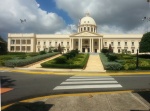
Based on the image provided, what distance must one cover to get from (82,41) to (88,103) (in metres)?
99.6

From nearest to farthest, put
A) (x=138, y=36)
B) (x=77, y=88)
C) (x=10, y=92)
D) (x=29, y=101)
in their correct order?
(x=29, y=101) → (x=10, y=92) → (x=77, y=88) → (x=138, y=36)

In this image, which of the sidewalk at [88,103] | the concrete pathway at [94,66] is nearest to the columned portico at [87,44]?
the concrete pathway at [94,66]

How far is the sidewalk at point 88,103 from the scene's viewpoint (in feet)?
32.7

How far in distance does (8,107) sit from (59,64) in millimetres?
21585

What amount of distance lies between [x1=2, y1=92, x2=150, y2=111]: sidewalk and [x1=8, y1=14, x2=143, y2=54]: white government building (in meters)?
94.9

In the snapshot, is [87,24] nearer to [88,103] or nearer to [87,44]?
[87,44]

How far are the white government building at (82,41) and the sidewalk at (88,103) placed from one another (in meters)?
94.9

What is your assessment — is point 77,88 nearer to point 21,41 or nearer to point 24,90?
point 24,90

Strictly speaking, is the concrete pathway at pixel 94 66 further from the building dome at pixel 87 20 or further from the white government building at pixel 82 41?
the building dome at pixel 87 20

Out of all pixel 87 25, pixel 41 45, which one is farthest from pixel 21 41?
pixel 87 25

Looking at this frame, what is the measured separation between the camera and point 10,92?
1369 cm

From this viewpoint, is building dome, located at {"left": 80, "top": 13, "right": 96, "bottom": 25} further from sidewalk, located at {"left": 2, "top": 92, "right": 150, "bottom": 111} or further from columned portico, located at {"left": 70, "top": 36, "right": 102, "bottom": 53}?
sidewalk, located at {"left": 2, "top": 92, "right": 150, "bottom": 111}

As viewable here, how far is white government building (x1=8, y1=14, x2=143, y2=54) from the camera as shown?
4242 inches

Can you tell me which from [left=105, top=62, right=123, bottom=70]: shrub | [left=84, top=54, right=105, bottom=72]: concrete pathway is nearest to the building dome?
[left=84, top=54, right=105, bottom=72]: concrete pathway
